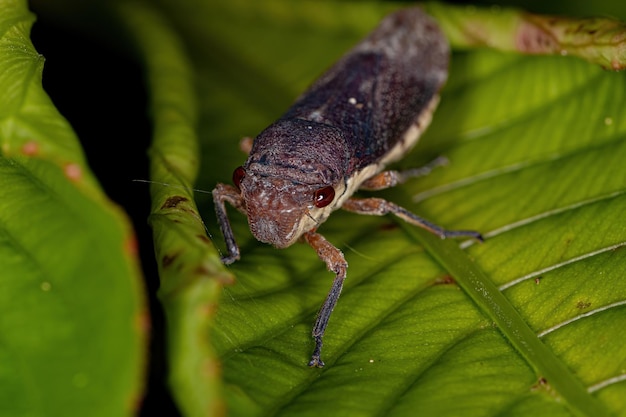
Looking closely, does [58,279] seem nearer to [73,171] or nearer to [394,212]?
[73,171]

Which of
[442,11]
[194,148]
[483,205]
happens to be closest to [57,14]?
[194,148]

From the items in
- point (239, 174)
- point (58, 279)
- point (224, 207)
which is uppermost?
point (58, 279)

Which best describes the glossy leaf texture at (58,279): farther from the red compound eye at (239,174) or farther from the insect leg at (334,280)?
the red compound eye at (239,174)

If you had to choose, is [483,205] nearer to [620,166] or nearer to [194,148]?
[620,166]

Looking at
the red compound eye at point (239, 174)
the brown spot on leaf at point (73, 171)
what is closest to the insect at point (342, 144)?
the red compound eye at point (239, 174)

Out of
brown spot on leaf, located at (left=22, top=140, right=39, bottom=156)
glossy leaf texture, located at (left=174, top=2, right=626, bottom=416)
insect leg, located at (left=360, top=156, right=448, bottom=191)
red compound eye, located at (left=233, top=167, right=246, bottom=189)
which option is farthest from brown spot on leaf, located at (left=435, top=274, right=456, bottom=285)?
brown spot on leaf, located at (left=22, top=140, right=39, bottom=156)

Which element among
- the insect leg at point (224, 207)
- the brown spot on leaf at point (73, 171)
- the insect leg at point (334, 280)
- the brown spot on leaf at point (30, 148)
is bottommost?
the insect leg at point (224, 207)

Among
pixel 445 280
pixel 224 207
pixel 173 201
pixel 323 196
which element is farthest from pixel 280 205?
pixel 445 280
